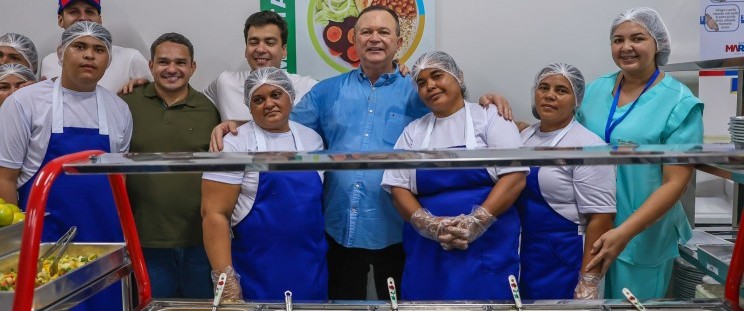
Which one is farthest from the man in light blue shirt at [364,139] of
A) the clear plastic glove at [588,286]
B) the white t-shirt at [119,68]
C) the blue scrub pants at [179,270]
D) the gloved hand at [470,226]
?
the white t-shirt at [119,68]

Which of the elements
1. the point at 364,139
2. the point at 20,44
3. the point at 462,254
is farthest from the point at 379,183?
the point at 20,44

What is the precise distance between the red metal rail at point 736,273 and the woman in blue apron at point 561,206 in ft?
2.49

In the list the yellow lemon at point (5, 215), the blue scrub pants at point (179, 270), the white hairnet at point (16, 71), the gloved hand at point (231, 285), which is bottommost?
the blue scrub pants at point (179, 270)

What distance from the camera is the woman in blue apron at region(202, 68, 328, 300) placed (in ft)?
7.70

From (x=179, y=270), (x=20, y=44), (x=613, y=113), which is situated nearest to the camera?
(x=613, y=113)

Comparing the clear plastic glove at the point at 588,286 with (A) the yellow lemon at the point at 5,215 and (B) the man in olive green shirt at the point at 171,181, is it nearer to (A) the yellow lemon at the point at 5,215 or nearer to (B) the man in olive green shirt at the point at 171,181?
(B) the man in olive green shirt at the point at 171,181

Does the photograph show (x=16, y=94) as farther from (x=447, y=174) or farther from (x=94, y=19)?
(x=447, y=174)

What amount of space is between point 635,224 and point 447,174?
75 cm

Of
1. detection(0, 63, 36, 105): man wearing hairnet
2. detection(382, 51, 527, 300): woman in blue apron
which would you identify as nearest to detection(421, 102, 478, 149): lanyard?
detection(382, 51, 527, 300): woman in blue apron

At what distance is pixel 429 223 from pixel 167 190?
130cm

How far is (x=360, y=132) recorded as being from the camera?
8.86 feet

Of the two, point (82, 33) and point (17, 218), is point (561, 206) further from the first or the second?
point (82, 33)

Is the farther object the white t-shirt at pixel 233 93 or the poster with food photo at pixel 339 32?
the poster with food photo at pixel 339 32

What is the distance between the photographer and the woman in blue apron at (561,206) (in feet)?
7.71
